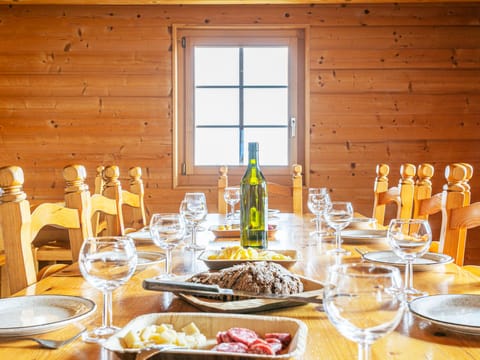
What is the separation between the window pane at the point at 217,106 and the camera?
4.11 metres

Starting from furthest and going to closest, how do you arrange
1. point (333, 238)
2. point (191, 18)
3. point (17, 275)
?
point (191, 18) < point (333, 238) < point (17, 275)

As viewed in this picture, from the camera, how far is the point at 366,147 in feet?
13.2

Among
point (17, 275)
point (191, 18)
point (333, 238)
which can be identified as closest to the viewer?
point (17, 275)

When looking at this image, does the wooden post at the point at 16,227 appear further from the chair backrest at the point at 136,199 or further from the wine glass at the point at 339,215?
the chair backrest at the point at 136,199

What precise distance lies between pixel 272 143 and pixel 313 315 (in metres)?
3.25

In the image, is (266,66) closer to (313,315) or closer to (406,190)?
(406,190)

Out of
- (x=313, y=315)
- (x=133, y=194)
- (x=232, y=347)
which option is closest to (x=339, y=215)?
(x=313, y=315)

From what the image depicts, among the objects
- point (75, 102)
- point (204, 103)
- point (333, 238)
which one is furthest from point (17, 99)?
point (333, 238)

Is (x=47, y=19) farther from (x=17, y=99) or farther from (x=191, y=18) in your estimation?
(x=191, y=18)

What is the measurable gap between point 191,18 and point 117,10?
0.52 meters

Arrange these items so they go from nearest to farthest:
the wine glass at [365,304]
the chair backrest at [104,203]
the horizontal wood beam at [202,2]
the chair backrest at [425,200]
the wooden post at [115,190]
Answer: the wine glass at [365,304]
the chair backrest at [104,203]
the chair backrest at [425,200]
the wooden post at [115,190]
the horizontal wood beam at [202,2]

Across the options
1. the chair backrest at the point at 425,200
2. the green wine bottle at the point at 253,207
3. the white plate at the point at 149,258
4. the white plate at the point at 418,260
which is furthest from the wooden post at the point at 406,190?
the white plate at the point at 149,258

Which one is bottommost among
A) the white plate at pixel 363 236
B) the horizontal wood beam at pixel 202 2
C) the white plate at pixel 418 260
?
the white plate at pixel 363 236

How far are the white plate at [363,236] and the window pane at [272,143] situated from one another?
2.20 metres
